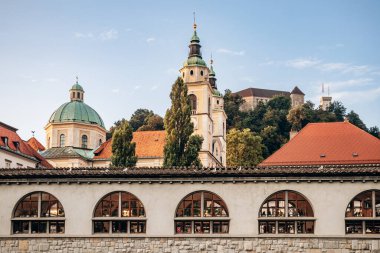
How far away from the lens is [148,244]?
28.7 m

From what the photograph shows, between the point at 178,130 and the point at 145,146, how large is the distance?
21388 mm

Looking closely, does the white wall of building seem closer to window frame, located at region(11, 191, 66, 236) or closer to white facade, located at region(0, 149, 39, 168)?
window frame, located at region(11, 191, 66, 236)

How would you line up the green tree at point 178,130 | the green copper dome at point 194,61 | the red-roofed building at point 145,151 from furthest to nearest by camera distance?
the green copper dome at point 194,61
the red-roofed building at point 145,151
the green tree at point 178,130

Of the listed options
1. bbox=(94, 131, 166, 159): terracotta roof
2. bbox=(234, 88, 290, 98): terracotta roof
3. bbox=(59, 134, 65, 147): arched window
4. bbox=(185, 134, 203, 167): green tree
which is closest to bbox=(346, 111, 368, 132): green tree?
bbox=(234, 88, 290, 98): terracotta roof

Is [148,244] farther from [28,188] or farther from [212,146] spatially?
[212,146]

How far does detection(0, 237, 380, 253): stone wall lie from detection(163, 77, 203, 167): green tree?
26.2 metres

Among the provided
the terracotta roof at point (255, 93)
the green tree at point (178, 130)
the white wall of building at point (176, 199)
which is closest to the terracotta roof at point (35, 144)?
the green tree at point (178, 130)

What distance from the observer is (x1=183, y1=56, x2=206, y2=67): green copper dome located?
273 feet

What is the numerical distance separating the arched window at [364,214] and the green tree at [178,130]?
28044 millimetres

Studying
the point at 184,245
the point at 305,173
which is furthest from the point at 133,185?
the point at 305,173

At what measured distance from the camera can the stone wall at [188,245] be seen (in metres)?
27.8

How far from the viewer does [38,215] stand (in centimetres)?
2945

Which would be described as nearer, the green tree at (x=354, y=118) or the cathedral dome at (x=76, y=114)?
the cathedral dome at (x=76, y=114)

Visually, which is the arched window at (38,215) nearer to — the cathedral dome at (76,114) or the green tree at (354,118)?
the cathedral dome at (76,114)
